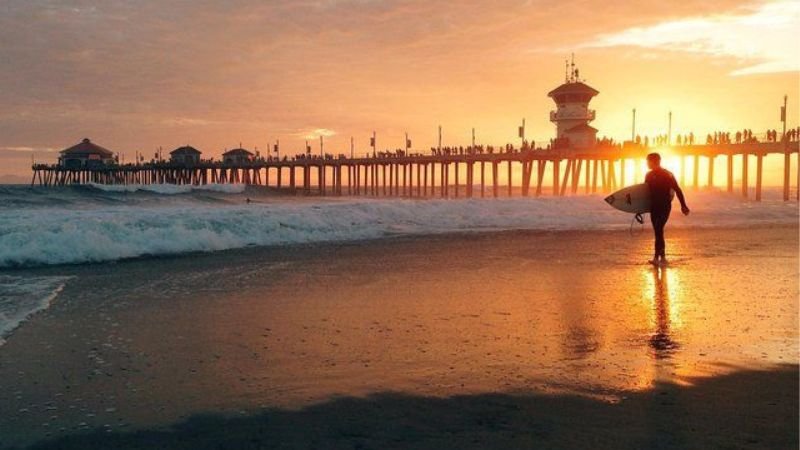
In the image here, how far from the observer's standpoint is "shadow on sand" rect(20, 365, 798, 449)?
3574mm

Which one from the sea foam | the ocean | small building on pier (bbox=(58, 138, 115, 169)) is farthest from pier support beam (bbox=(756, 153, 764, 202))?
small building on pier (bbox=(58, 138, 115, 169))

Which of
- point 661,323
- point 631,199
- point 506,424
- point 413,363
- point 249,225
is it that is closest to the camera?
point 506,424

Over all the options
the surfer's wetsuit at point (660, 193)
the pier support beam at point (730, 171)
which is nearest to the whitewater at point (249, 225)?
the surfer's wetsuit at point (660, 193)

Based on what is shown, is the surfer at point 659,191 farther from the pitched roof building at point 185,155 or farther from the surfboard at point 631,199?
the pitched roof building at point 185,155

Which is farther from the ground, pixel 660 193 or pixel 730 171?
pixel 730 171

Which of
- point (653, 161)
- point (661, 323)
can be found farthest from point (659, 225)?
point (661, 323)

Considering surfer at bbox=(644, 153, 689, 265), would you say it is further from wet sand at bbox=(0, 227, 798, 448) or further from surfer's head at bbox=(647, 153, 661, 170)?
wet sand at bbox=(0, 227, 798, 448)

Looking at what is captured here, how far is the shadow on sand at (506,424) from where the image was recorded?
11.7 feet

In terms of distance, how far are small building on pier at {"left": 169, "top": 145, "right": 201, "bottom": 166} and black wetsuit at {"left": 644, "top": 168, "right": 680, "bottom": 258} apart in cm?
8597

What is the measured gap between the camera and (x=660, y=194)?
1157 cm

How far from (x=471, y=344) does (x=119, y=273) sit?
26.2 feet

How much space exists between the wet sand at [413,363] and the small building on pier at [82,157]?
92.5 metres

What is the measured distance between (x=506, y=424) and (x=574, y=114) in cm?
5807

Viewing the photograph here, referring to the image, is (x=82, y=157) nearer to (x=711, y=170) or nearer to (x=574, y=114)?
(x=574, y=114)
